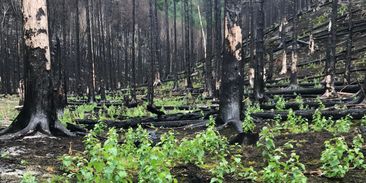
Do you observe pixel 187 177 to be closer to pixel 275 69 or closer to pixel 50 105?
pixel 50 105

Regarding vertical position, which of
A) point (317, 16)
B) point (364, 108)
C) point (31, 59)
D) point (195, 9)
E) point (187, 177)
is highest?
point (195, 9)

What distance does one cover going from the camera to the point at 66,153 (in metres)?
6.25

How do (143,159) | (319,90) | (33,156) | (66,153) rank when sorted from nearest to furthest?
(143,159) → (33,156) → (66,153) → (319,90)

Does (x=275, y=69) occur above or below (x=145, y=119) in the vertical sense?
above

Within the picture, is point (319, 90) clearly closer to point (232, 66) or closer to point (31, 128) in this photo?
point (232, 66)

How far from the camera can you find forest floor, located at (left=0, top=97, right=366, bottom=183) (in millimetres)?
4887

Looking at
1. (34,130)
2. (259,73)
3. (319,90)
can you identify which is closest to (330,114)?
(34,130)

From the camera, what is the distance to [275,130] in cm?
784

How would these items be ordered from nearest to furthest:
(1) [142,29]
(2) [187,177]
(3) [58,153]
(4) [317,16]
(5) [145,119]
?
(2) [187,177] < (3) [58,153] < (5) [145,119] < (4) [317,16] < (1) [142,29]

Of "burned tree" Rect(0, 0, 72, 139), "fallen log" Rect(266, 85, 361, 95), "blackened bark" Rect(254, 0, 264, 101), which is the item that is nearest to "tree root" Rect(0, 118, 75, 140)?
"burned tree" Rect(0, 0, 72, 139)

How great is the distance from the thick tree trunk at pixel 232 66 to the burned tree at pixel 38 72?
3.73 m

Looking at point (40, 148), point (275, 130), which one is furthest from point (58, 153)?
point (275, 130)

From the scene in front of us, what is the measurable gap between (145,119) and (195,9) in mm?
67110

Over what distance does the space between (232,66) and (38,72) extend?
4.35 m
